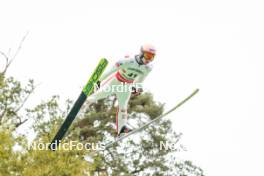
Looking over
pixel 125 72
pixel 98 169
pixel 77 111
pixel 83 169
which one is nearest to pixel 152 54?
pixel 125 72

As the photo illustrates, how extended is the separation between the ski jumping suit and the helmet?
0.52 feet

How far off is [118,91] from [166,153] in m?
15.4

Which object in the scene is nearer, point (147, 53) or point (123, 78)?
point (147, 53)

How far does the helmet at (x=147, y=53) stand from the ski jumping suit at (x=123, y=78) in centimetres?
16

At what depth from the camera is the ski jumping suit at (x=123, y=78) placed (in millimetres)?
9664

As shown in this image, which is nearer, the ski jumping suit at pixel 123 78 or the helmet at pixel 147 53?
the helmet at pixel 147 53

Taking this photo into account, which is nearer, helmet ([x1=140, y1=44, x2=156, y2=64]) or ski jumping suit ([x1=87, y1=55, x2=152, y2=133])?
helmet ([x1=140, y1=44, x2=156, y2=64])

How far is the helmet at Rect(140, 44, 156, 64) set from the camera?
9.23 metres

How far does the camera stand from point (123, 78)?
980 centimetres

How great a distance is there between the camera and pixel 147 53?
9336 mm

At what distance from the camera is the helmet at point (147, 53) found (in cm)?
923

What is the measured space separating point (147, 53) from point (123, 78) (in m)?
0.77

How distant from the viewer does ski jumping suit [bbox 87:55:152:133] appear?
380 inches

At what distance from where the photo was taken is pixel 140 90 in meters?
9.99
